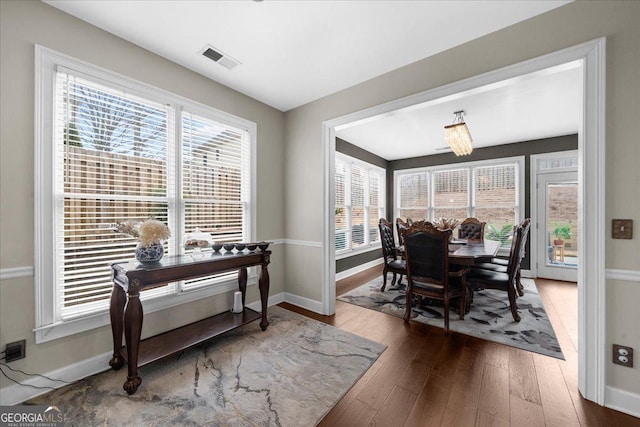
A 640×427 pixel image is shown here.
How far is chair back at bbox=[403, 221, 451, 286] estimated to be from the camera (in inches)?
102

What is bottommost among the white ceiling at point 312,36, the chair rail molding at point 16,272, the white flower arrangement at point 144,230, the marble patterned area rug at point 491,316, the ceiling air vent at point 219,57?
the marble patterned area rug at point 491,316

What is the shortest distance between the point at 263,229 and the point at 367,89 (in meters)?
2.14

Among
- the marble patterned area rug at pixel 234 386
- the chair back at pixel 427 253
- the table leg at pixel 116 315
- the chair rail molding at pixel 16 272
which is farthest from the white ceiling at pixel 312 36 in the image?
the marble patterned area rug at pixel 234 386

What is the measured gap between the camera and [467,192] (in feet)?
18.1

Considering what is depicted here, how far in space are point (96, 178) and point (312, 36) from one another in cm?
215

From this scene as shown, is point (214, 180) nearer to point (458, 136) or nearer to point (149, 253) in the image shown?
point (149, 253)

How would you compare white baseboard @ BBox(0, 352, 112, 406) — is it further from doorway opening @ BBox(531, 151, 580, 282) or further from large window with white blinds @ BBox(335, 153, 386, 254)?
doorway opening @ BBox(531, 151, 580, 282)

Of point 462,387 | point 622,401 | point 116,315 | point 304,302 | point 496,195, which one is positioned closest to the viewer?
point 622,401

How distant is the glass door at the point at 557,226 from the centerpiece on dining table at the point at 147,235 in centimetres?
618

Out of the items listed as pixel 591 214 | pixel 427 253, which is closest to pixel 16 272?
pixel 427 253

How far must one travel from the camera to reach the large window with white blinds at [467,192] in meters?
5.05

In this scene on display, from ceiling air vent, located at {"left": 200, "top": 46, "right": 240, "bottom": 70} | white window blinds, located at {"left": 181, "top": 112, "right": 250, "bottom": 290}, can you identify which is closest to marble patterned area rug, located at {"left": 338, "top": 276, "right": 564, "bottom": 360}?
white window blinds, located at {"left": 181, "top": 112, "right": 250, "bottom": 290}

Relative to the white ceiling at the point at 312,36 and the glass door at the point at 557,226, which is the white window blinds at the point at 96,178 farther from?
the glass door at the point at 557,226

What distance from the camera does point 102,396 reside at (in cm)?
172
